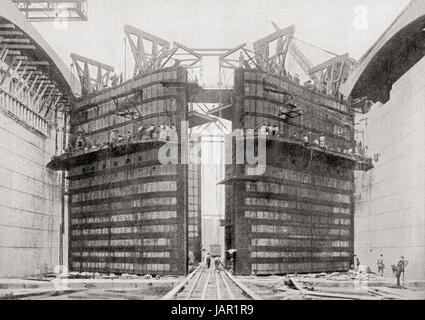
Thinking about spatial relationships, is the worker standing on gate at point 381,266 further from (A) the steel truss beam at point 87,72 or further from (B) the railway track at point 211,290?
(A) the steel truss beam at point 87,72

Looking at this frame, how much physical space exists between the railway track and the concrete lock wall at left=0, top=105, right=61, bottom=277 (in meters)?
13.9

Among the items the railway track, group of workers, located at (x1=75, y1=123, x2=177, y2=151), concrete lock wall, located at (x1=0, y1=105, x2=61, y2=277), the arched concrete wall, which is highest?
the arched concrete wall

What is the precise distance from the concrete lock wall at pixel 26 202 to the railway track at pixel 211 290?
13.9 m

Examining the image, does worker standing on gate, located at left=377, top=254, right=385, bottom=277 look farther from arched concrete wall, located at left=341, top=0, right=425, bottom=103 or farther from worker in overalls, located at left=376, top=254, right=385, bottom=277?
arched concrete wall, located at left=341, top=0, right=425, bottom=103

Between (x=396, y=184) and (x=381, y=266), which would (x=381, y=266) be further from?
(x=396, y=184)

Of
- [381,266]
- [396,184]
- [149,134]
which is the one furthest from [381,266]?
[149,134]

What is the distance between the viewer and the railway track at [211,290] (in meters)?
23.6

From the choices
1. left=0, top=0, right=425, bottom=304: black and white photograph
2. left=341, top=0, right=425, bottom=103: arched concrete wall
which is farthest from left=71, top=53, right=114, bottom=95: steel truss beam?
left=341, top=0, right=425, bottom=103: arched concrete wall

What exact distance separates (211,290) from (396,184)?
56.0ft

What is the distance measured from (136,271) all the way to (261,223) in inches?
382

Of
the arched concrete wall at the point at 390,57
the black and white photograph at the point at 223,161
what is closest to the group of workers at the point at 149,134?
the black and white photograph at the point at 223,161

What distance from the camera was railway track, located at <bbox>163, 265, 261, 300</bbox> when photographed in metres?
23.6

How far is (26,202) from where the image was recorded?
132 ft
